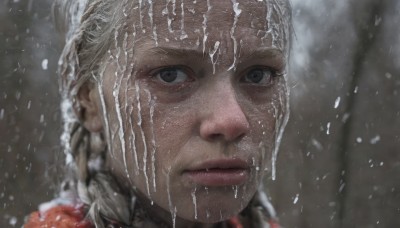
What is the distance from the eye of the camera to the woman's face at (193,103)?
1.98m

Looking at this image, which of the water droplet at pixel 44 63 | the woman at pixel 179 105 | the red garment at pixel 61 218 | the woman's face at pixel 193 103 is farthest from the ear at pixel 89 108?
the water droplet at pixel 44 63

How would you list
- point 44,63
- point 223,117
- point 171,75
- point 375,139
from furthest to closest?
point 375,139 < point 44,63 < point 171,75 < point 223,117

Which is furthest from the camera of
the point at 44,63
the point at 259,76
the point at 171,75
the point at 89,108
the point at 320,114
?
the point at 320,114

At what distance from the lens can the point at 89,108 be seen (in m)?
2.31

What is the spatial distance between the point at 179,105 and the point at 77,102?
482 mm

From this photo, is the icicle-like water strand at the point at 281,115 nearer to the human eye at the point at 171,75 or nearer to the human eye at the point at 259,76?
the human eye at the point at 259,76

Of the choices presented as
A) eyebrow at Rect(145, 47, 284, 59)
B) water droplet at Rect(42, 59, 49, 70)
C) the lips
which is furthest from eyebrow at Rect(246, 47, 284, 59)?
water droplet at Rect(42, 59, 49, 70)

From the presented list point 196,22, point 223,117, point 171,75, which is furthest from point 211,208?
point 196,22

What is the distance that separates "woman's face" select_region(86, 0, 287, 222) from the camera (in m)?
1.98

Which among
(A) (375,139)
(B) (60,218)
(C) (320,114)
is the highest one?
(C) (320,114)

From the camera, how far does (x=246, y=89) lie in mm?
2107

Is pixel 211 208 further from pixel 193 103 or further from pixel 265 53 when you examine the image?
pixel 265 53

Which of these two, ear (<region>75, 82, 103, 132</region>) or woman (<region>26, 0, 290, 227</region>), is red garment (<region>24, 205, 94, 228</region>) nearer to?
woman (<region>26, 0, 290, 227</region>)

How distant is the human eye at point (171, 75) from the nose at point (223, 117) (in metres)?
0.10
